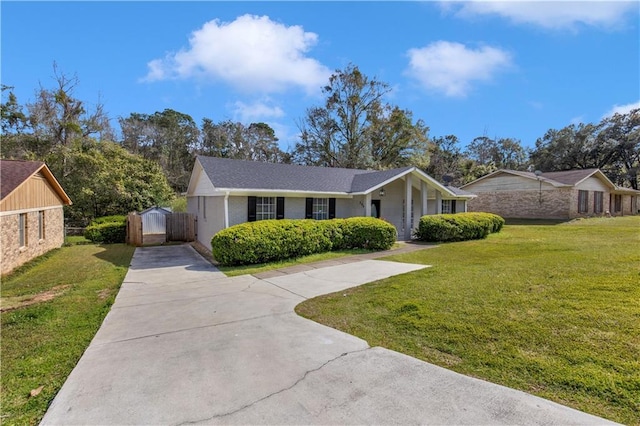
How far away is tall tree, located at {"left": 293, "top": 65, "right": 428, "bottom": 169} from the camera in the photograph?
1405 inches

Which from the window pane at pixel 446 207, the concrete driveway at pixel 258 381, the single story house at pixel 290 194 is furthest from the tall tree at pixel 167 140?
the concrete driveway at pixel 258 381

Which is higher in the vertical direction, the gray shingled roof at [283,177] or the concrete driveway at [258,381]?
the gray shingled roof at [283,177]

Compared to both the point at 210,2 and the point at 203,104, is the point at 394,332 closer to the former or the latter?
the point at 210,2

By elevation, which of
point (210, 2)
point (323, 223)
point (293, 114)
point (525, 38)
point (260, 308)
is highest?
point (293, 114)

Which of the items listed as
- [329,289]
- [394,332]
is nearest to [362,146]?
[329,289]

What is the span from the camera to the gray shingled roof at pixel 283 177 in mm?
12805

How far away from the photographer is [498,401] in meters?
2.88

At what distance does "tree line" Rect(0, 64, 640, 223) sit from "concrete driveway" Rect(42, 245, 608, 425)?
59.8 ft

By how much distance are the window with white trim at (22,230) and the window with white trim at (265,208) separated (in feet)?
27.4

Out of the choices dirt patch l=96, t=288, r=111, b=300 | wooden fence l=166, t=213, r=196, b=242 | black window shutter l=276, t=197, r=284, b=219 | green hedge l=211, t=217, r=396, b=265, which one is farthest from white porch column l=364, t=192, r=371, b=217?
dirt patch l=96, t=288, r=111, b=300

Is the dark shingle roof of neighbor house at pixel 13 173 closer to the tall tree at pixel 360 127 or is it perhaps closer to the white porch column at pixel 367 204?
the white porch column at pixel 367 204

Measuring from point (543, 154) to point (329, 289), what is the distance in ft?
153

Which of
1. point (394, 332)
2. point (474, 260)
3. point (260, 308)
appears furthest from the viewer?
point (474, 260)

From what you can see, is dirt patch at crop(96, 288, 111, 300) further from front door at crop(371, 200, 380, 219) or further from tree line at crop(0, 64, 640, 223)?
tree line at crop(0, 64, 640, 223)
